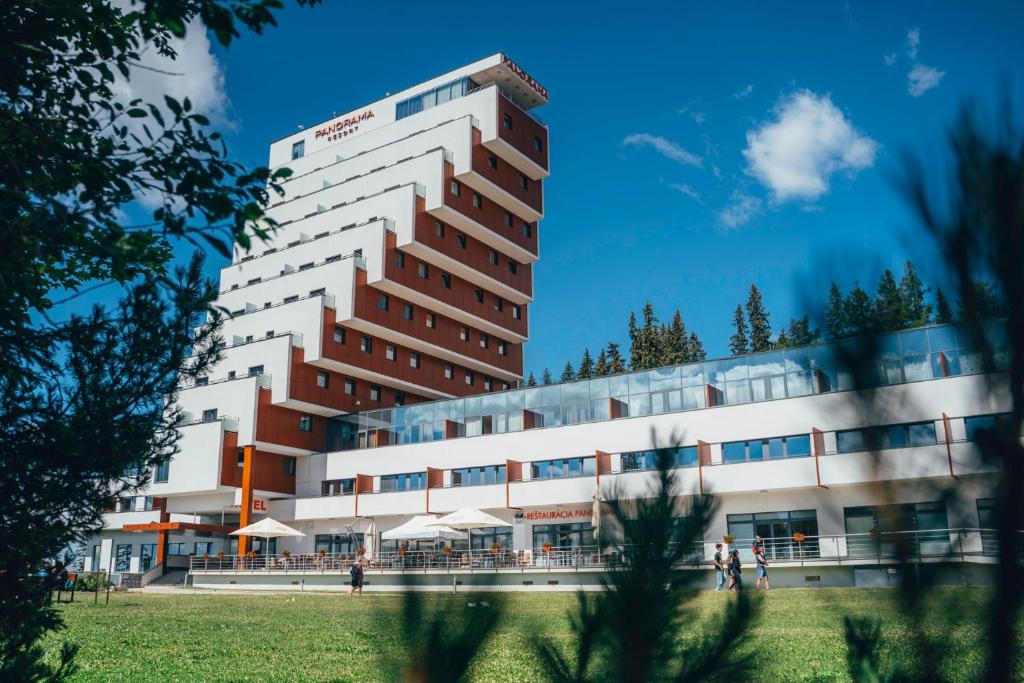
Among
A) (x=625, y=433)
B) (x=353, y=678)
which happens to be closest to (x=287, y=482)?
(x=625, y=433)

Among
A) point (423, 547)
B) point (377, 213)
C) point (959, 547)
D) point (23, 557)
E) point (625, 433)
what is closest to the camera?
point (959, 547)

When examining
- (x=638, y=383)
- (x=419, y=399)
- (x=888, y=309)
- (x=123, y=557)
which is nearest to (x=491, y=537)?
(x=638, y=383)

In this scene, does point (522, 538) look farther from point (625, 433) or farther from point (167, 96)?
point (167, 96)

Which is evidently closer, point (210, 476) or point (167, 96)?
point (167, 96)

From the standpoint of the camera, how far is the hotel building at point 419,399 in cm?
4141

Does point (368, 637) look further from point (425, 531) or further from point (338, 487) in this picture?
point (338, 487)

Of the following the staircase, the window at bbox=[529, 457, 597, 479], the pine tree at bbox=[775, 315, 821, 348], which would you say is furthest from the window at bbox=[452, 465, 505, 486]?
the pine tree at bbox=[775, 315, 821, 348]

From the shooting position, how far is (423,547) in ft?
159

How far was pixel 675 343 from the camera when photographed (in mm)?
94688

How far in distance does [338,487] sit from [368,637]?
52.1 m

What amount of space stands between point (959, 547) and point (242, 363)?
5599 centimetres

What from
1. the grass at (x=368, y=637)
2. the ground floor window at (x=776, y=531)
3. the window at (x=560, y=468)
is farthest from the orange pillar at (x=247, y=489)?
the ground floor window at (x=776, y=531)

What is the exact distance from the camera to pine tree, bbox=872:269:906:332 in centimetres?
284

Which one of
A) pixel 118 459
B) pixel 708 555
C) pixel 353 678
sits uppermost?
pixel 118 459
